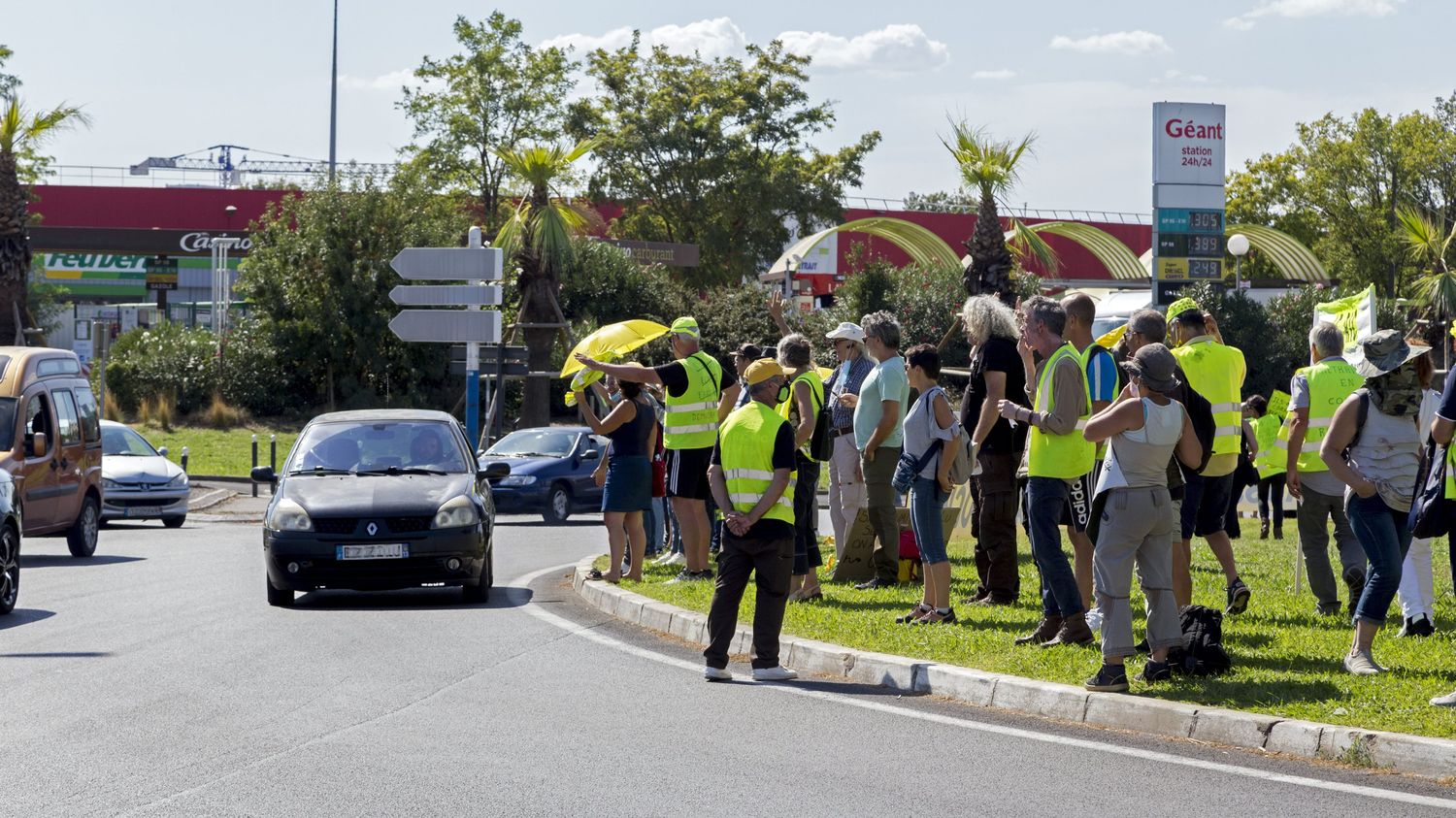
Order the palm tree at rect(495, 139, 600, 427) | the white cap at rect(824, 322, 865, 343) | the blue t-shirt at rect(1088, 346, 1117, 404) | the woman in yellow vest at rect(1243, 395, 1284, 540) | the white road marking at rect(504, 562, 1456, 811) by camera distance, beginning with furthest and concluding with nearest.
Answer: the palm tree at rect(495, 139, 600, 427)
the woman in yellow vest at rect(1243, 395, 1284, 540)
the white cap at rect(824, 322, 865, 343)
the blue t-shirt at rect(1088, 346, 1117, 404)
the white road marking at rect(504, 562, 1456, 811)

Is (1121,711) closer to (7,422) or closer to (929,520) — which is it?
(929,520)

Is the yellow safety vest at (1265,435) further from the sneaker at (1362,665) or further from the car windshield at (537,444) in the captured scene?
the car windshield at (537,444)

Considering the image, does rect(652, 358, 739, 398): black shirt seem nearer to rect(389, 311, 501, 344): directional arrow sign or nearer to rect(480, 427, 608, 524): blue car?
rect(480, 427, 608, 524): blue car

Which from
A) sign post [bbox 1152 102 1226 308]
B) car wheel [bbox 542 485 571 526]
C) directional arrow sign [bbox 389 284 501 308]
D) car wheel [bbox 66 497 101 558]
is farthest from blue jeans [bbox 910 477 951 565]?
sign post [bbox 1152 102 1226 308]

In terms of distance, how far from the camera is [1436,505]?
827cm

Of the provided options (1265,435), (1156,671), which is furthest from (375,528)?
(1265,435)

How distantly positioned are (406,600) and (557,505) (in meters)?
11.0

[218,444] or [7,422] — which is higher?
[7,422]

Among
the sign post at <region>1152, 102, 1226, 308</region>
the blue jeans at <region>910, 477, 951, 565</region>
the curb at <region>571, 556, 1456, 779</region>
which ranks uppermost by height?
the sign post at <region>1152, 102, 1226, 308</region>

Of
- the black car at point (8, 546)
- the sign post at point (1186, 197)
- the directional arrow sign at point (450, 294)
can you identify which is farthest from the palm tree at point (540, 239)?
the black car at point (8, 546)

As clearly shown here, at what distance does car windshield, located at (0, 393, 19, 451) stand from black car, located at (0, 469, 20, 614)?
4.38 m

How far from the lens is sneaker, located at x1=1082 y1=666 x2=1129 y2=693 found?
28.0 ft

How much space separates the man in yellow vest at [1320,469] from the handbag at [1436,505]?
194cm

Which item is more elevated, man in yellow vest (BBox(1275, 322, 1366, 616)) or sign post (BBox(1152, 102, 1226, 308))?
sign post (BBox(1152, 102, 1226, 308))
